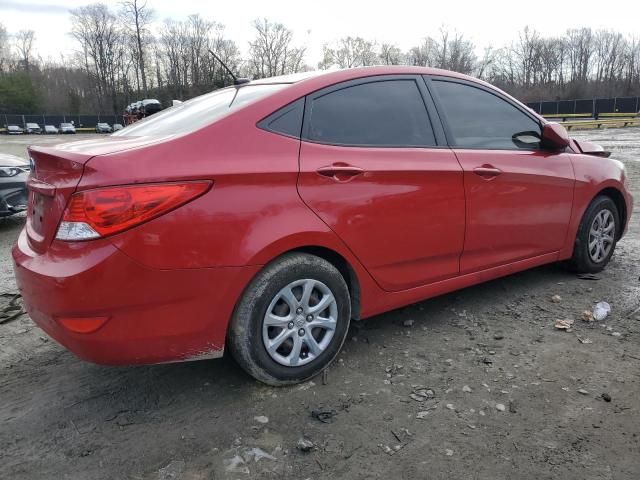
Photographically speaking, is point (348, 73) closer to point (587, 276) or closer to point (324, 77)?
point (324, 77)

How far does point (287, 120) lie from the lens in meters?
2.76

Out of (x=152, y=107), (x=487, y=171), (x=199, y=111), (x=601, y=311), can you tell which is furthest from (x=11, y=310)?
(x=152, y=107)

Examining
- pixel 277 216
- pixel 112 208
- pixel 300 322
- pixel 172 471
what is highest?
pixel 112 208

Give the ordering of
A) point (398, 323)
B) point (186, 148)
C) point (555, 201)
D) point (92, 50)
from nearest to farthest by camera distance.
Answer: point (186, 148)
point (398, 323)
point (555, 201)
point (92, 50)

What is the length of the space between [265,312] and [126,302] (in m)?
0.66

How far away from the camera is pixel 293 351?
278 cm

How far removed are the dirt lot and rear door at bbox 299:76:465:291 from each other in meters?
0.53

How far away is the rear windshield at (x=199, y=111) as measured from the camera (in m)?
2.76

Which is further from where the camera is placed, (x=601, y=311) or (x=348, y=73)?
(x=601, y=311)

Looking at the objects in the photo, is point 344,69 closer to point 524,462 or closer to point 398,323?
point 398,323

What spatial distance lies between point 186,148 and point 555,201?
285 centimetres

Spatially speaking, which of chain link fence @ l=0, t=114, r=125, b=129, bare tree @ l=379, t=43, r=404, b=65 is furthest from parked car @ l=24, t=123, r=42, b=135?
bare tree @ l=379, t=43, r=404, b=65

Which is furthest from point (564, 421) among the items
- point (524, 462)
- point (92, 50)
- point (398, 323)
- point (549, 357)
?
point (92, 50)

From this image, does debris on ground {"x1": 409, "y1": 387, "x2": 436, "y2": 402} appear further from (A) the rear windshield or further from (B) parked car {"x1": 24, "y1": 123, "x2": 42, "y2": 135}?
(B) parked car {"x1": 24, "y1": 123, "x2": 42, "y2": 135}
